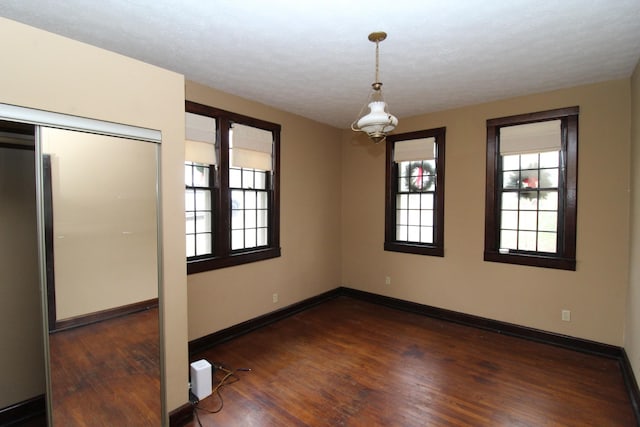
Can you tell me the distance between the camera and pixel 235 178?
154 inches

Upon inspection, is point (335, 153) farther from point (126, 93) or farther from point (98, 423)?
point (98, 423)

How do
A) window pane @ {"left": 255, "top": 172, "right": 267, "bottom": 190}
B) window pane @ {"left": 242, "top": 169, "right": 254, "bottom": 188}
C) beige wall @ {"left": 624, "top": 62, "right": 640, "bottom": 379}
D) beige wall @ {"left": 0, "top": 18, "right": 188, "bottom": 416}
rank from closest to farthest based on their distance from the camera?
beige wall @ {"left": 0, "top": 18, "right": 188, "bottom": 416} < beige wall @ {"left": 624, "top": 62, "right": 640, "bottom": 379} < window pane @ {"left": 242, "top": 169, "right": 254, "bottom": 188} < window pane @ {"left": 255, "top": 172, "right": 267, "bottom": 190}

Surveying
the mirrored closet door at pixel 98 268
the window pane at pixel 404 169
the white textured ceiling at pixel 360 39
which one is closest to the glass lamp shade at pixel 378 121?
the white textured ceiling at pixel 360 39

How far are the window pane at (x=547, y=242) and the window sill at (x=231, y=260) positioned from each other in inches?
131

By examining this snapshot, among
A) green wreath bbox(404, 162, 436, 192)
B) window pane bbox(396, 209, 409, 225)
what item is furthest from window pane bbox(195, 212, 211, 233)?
green wreath bbox(404, 162, 436, 192)

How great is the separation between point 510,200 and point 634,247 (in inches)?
49.4

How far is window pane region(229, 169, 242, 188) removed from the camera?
383cm

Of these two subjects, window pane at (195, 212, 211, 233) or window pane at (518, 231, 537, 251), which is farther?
window pane at (518, 231, 537, 251)

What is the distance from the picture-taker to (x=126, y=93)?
6.48ft

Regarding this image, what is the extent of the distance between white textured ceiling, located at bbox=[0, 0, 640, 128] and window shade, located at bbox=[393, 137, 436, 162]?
40.1 inches

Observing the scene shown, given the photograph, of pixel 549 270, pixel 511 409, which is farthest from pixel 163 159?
pixel 549 270

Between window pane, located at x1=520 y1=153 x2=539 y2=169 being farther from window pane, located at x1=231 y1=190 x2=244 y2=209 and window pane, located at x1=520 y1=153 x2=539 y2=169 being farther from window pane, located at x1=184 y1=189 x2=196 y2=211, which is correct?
window pane, located at x1=184 y1=189 x2=196 y2=211

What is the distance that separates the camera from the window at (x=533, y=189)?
11.6 ft

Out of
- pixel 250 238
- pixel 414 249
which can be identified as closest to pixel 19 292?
pixel 250 238
